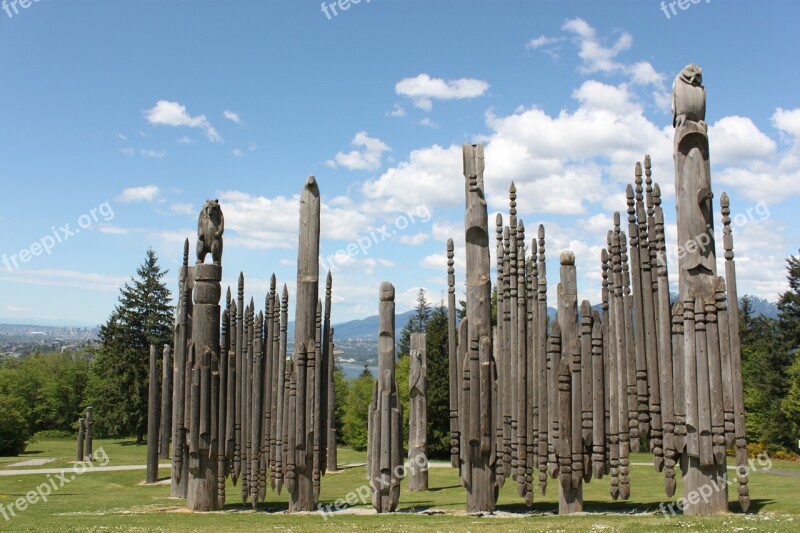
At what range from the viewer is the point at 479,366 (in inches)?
375

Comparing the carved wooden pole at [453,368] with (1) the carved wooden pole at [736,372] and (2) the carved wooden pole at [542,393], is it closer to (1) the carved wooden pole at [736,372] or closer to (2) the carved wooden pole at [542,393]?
(2) the carved wooden pole at [542,393]

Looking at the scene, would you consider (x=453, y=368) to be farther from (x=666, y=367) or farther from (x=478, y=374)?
(x=666, y=367)

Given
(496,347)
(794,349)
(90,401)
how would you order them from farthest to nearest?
1. (90,401)
2. (794,349)
3. (496,347)

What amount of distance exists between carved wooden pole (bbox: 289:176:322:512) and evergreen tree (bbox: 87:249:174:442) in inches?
1117

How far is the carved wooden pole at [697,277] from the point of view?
320 inches

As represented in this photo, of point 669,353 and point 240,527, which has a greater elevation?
point 669,353

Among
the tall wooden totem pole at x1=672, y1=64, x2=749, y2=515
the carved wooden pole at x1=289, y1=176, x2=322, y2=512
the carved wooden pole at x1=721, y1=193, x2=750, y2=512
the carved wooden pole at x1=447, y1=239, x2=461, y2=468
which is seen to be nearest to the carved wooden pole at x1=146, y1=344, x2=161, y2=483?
the carved wooden pole at x1=289, y1=176, x2=322, y2=512

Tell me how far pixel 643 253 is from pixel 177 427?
836 cm

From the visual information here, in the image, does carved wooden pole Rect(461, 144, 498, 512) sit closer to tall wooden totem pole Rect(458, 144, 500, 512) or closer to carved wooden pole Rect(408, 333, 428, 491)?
tall wooden totem pole Rect(458, 144, 500, 512)

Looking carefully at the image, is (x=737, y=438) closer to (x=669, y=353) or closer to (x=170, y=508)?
(x=669, y=353)

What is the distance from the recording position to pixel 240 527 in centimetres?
887

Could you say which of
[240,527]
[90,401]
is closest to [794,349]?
[240,527]

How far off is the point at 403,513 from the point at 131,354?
3120 cm

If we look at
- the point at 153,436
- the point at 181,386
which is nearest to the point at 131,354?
the point at 153,436
